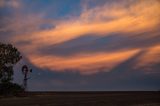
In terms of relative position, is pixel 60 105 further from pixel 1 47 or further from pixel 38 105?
pixel 1 47

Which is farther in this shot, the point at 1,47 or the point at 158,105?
the point at 1,47

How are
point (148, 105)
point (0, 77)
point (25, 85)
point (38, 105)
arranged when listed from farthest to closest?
point (25, 85) → point (0, 77) → point (148, 105) → point (38, 105)

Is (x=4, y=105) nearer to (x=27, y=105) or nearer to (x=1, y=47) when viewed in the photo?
(x=27, y=105)

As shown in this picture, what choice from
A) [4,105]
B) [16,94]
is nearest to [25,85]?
[16,94]

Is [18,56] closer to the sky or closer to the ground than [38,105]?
closer to the sky

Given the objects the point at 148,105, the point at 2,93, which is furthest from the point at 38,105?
the point at 2,93

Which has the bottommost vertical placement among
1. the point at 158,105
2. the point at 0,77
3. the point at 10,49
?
the point at 158,105

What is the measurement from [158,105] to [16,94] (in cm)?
2233

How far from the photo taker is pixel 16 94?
56594mm

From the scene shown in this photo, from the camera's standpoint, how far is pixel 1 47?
56562 millimetres

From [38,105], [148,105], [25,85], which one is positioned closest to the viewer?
[38,105]

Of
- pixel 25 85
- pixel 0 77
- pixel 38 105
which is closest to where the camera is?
pixel 38 105

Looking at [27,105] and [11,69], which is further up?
[11,69]

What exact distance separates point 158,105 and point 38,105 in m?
13.9
